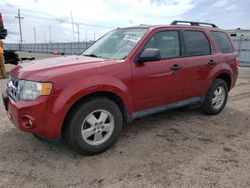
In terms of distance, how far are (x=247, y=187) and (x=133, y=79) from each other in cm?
199

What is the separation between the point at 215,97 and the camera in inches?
205

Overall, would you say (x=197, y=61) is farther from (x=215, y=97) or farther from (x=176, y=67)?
(x=215, y=97)

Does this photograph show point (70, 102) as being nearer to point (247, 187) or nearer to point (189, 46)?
point (247, 187)

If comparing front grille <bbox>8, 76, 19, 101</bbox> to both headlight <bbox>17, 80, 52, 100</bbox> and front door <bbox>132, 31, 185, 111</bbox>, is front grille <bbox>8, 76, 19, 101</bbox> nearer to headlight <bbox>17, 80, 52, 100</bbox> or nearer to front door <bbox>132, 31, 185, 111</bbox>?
headlight <bbox>17, 80, 52, 100</bbox>

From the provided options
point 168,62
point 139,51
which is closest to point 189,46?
point 168,62

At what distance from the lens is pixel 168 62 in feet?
13.4

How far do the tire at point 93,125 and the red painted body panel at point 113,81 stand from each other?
0.14 meters

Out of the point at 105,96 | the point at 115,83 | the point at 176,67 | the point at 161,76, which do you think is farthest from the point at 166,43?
the point at 105,96

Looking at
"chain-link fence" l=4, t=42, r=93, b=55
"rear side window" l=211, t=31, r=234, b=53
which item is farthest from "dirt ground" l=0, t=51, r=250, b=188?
"chain-link fence" l=4, t=42, r=93, b=55

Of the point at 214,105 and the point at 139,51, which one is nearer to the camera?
the point at 139,51

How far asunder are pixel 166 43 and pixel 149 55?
0.78 metres

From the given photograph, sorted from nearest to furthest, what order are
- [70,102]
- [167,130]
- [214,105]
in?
[70,102], [167,130], [214,105]

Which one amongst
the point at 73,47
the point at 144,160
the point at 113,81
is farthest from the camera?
the point at 73,47

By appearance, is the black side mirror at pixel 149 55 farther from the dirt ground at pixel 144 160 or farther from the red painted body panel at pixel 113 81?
the dirt ground at pixel 144 160
